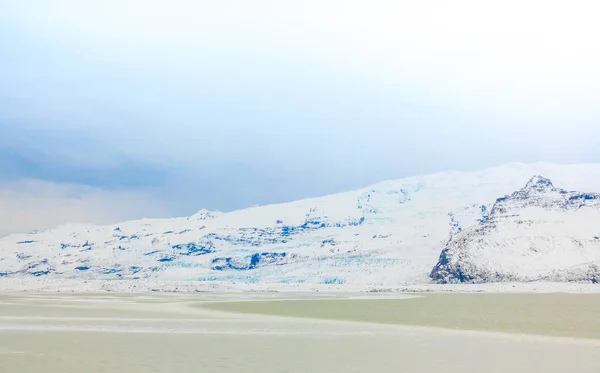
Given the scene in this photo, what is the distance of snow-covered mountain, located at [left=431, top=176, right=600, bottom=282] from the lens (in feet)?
349

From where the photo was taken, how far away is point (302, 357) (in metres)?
21.8

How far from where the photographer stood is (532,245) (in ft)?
367

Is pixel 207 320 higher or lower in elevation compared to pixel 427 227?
lower

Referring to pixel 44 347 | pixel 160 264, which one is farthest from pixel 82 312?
pixel 160 264

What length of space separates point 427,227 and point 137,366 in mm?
160447

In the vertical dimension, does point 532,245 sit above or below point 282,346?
above

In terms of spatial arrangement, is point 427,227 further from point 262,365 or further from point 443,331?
point 262,365

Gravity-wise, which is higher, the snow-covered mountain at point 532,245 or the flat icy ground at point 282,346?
the snow-covered mountain at point 532,245

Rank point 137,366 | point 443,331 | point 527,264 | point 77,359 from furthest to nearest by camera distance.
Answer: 1. point 527,264
2. point 443,331
3. point 77,359
4. point 137,366

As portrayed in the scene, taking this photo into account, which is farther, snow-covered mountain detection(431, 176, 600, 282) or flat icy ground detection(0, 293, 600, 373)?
snow-covered mountain detection(431, 176, 600, 282)

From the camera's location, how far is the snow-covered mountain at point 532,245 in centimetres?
10625

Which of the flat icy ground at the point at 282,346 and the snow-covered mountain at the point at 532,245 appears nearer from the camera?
the flat icy ground at the point at 282,346

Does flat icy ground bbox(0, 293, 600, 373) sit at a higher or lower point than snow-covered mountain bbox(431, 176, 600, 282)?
lower

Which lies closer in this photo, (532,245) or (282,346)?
(282,346)
